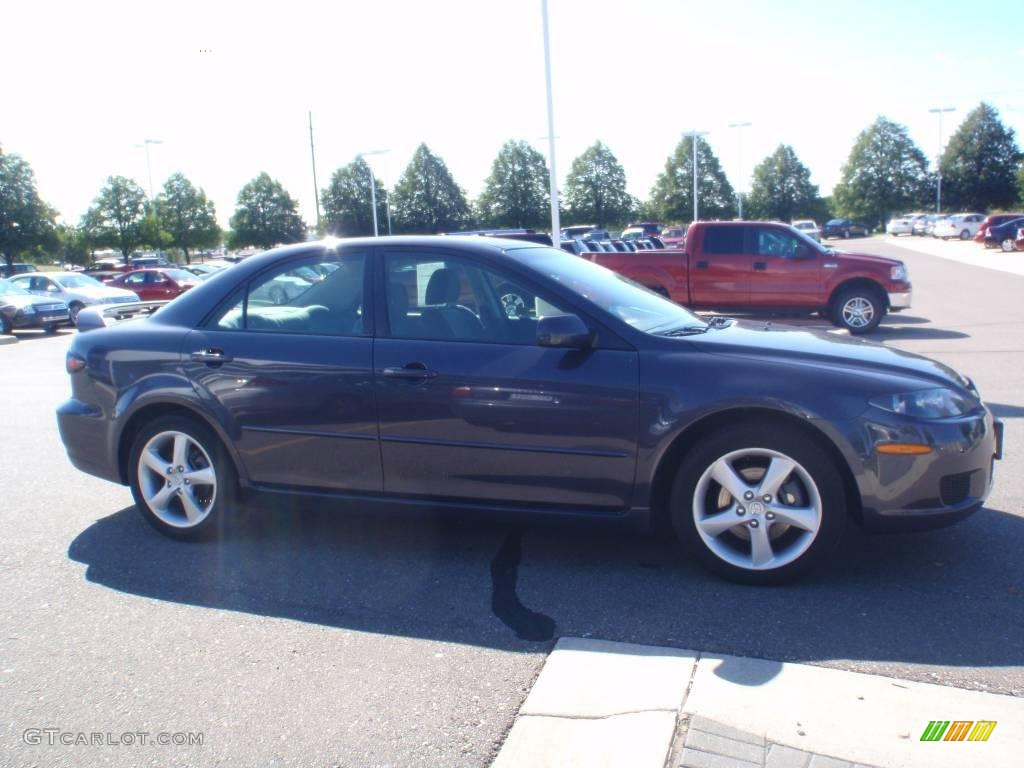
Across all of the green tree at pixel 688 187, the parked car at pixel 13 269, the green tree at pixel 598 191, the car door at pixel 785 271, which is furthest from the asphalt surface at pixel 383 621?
the green tree at pixel 688 187

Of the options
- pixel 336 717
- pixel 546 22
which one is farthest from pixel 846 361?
pixel 546 22

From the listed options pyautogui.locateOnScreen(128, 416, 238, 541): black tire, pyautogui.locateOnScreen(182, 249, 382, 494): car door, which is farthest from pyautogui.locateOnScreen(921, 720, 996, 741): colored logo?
pyautogui.locateOnScreen(128, 416, 238, 541): black tire

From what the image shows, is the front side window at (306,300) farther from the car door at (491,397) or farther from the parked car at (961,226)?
the parked car at (961,226)

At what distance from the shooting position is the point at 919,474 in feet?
12.6

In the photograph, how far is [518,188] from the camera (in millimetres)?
48938

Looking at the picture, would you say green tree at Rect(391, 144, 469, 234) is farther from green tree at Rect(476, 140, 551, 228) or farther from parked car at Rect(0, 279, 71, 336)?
parked car at Rect(0, 279, 71, 336)

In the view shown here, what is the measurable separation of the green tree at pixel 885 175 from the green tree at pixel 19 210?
71.9 m

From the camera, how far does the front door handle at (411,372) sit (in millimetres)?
4359

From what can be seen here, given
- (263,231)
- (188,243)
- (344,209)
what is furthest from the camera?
(188,243)

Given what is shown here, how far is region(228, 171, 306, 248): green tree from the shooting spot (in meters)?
54.2

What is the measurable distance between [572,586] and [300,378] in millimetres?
1696

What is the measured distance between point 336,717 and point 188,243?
59.5 metres

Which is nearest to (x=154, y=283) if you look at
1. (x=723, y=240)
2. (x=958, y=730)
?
(x=723, y=240)

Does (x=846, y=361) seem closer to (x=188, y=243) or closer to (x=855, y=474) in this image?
(x=855, y=474)
